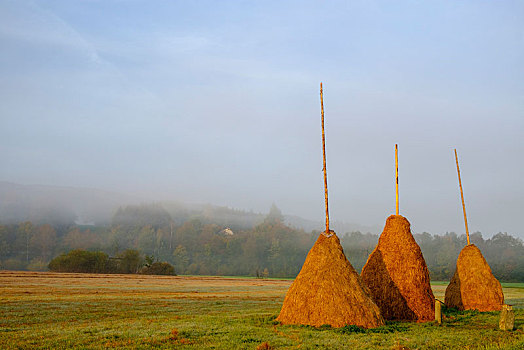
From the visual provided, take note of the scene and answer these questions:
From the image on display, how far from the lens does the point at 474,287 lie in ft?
84.0

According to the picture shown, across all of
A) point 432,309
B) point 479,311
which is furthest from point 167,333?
point 479,311

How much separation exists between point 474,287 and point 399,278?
787 cm

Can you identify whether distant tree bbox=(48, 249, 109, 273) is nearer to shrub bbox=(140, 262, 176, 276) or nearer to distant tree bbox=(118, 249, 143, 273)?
distant tree bbox=(118, 249, 143, 273)

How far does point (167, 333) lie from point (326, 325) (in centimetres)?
657

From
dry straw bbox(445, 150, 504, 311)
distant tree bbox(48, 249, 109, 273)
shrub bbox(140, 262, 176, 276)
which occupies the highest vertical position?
dry straw bbox(445, 150, 504, 311)

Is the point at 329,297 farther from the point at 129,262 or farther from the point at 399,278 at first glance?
the point at 129,262

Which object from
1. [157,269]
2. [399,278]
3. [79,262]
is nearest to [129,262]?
[157,269]

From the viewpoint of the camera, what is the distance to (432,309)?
21047 millimetres

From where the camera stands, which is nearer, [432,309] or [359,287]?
[359,287]

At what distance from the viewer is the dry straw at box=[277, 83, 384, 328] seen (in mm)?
17266

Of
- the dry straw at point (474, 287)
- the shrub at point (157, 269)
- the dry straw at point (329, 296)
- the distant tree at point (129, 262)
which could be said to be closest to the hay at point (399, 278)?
the dry straw at point (329, 296)

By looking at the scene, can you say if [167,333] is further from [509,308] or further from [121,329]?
[509,308]

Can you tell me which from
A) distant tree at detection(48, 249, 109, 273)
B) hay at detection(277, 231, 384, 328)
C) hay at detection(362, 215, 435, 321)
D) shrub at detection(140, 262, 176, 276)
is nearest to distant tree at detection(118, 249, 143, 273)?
shrub at detection(140, 262, 176, 276)

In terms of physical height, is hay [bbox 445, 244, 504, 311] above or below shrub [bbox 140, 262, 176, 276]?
above
